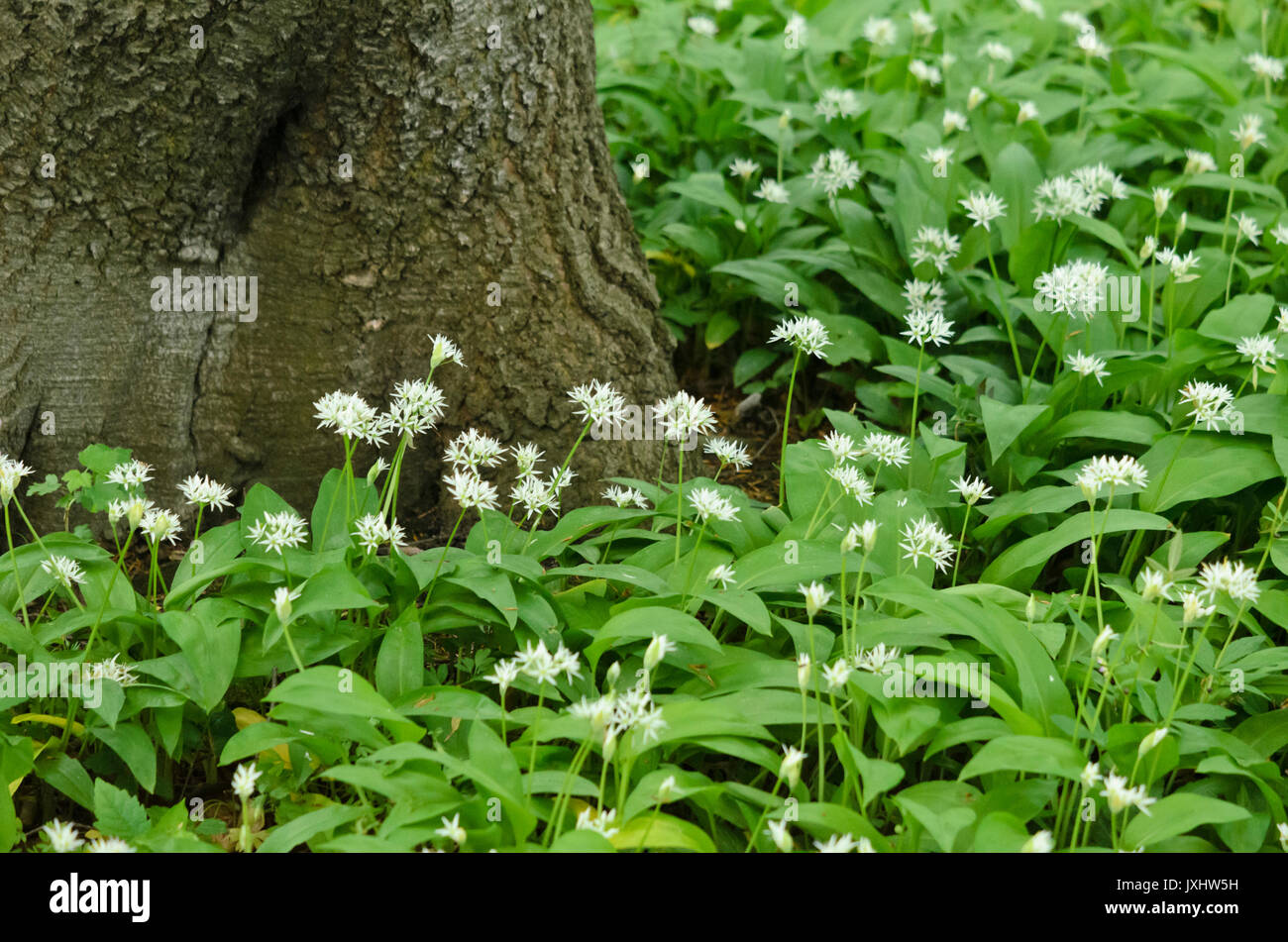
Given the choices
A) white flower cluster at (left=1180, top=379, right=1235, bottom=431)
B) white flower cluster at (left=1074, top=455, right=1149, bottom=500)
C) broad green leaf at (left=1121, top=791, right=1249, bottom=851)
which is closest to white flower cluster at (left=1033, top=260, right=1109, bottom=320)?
white flower cluster at (left=1180, top=379, right=1235, bottom=431)

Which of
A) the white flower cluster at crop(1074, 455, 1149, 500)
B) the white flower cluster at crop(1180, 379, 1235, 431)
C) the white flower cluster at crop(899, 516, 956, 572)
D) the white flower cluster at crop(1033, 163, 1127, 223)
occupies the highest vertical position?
the white flower cluster at crop(1033, 163, 1127, 223)

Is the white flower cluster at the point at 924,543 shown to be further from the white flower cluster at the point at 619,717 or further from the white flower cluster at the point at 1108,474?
the white flower cluster at the point at 619,717

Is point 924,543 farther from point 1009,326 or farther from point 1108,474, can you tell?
point 1009,326

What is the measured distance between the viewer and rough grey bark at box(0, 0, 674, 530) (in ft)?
9.34

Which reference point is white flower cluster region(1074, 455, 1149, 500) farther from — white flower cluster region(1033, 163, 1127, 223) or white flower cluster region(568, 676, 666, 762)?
white flower cluster region(1033, 163, 1127, 223)

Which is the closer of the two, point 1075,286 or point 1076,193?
point 1075,286

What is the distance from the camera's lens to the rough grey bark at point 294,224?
2846 millimetres

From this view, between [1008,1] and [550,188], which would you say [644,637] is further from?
[1008,1]

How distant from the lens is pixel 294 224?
125 inches

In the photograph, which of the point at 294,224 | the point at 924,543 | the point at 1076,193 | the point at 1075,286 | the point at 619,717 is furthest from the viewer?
the point at 1076,193

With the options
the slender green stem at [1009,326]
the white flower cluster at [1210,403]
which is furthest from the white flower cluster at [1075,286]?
the white flower cluster at [1210,403]

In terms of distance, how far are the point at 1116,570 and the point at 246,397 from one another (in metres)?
2.51

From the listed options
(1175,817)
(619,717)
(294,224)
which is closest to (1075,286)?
(1175,817)

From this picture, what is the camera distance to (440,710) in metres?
2.27
